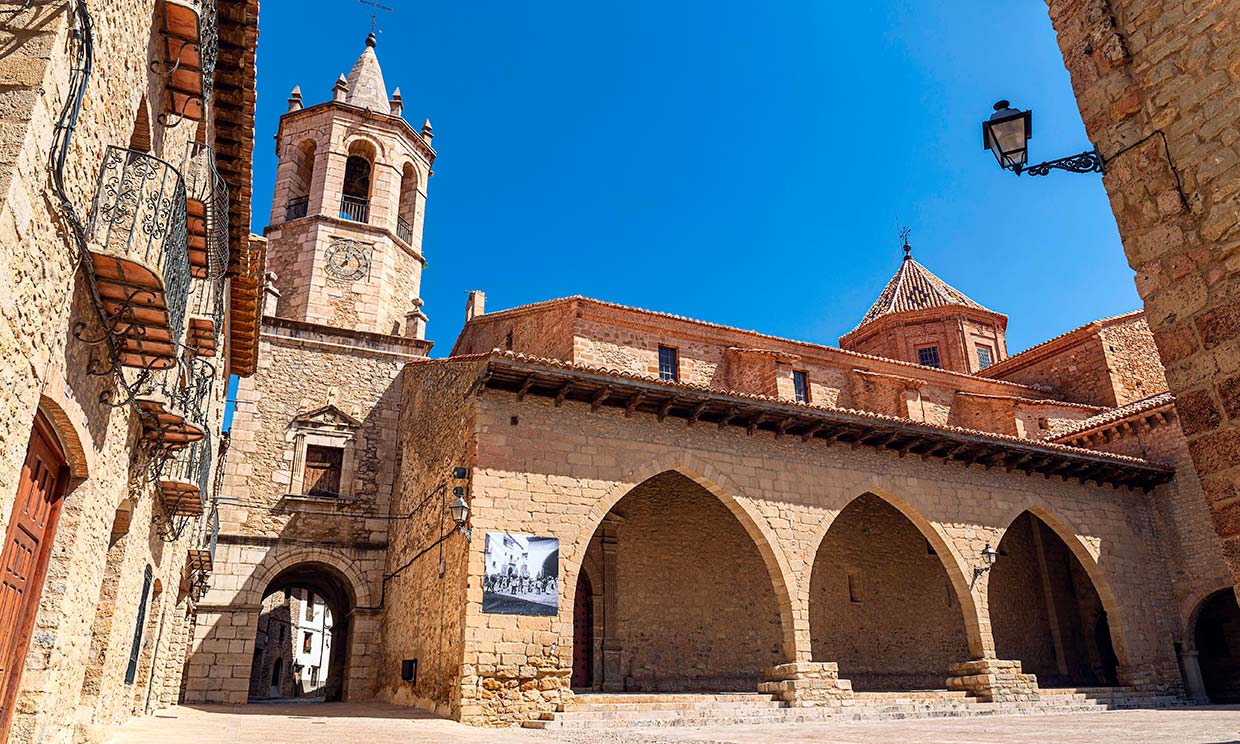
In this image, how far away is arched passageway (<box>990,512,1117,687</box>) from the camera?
2070 cm

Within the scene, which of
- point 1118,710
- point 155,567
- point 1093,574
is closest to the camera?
point 155,567

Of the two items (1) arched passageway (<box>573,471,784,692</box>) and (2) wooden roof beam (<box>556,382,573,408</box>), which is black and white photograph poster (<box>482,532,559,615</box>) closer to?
(2) wooden roof beam (<box>556,382,573,408</box>)

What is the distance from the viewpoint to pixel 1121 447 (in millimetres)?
21297

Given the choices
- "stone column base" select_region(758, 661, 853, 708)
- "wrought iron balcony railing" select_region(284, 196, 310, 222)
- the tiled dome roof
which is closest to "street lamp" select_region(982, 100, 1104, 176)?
"stone column base" select_region(758, 661, 853, 708)

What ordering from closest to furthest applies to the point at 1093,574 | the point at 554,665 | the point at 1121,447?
the point at 554,665, the point at 1093,574, the point at 1121,447

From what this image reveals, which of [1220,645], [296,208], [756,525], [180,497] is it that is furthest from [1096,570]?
[296,208]

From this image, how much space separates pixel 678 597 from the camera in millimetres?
17312

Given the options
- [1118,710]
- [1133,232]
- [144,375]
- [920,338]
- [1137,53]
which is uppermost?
[920,338]

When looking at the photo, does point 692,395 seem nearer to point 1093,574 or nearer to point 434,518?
point 434,518

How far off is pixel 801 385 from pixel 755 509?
8529mm

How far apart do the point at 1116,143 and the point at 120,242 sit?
23.6ft

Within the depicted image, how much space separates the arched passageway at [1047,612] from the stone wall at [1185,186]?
682 inches

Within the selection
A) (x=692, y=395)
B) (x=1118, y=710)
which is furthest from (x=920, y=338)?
(x=692, y=395)

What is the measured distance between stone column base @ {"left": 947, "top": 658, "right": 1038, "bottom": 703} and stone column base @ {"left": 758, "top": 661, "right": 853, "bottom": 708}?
10.8 feet
